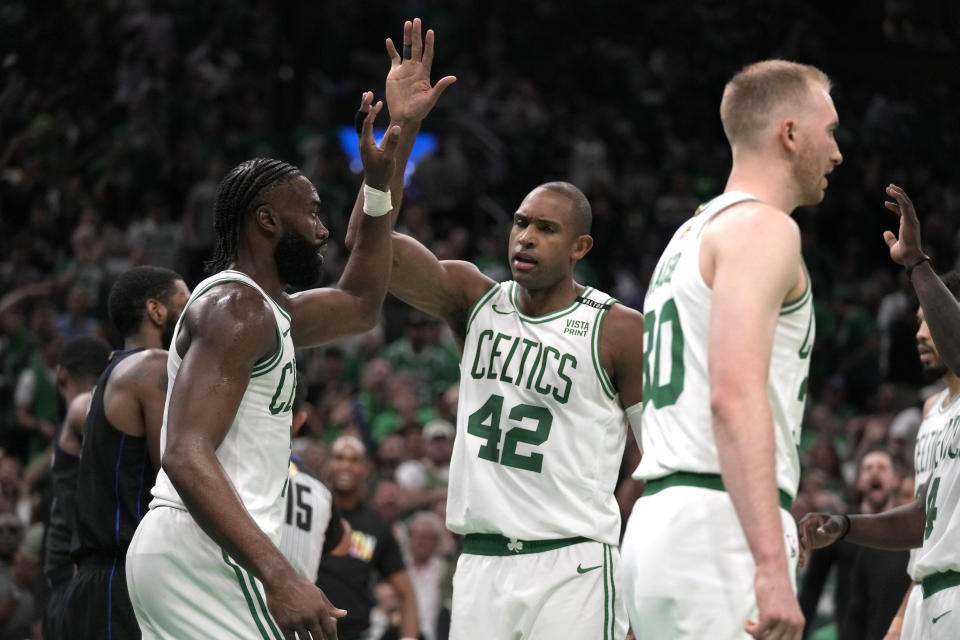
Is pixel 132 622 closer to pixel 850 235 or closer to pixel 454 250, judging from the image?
pixel 454 250

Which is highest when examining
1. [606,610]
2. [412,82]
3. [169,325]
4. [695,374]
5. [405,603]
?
[412,82]

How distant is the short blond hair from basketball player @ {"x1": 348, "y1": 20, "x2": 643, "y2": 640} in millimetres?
1741

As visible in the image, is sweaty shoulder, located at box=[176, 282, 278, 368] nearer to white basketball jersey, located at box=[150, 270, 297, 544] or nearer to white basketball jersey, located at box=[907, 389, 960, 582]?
white basketball jersey, located at box=[150, 270, 297, 544]

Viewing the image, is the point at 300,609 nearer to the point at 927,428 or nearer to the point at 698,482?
the point at 698,482

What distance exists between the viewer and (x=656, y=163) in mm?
17578

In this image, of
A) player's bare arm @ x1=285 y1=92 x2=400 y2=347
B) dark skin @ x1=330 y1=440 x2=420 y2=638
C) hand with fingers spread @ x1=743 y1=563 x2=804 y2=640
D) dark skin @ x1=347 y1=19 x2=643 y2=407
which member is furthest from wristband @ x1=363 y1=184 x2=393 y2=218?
dark skin @ x1=330 y1=440 x2=420 y2=638

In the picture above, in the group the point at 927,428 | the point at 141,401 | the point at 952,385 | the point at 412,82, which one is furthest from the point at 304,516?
the point at 952,385

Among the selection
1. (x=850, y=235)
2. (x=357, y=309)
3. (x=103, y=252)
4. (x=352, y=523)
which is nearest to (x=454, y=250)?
(x=103, y=252)

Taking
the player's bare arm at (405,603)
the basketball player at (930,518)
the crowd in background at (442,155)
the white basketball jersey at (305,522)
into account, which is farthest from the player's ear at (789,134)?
the crowd in background at (442,155)

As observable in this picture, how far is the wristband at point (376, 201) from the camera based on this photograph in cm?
500

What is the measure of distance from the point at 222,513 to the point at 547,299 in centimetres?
197

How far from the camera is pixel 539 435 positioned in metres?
5.11

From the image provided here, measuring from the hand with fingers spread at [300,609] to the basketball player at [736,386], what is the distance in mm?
890

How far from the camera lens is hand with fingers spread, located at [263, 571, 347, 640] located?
3.77 m
